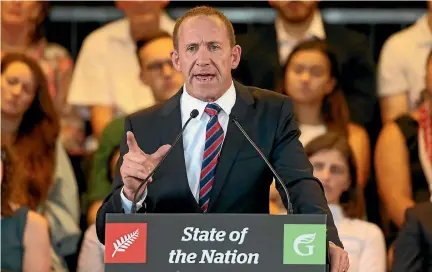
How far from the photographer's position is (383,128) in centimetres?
465

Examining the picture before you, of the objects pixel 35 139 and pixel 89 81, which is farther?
pixel 89 81

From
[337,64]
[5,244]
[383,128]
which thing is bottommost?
[5,244]

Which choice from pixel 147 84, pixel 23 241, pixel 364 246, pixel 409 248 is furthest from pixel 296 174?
pixel 147 84

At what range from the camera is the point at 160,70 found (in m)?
4.91

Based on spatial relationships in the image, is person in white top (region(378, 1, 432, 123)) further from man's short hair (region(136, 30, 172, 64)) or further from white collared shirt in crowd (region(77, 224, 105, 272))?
white collared shirt in crowd (region(77, 224, 105, 272))

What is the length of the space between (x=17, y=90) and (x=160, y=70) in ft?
2.29

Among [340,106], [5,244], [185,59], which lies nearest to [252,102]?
[185,59]

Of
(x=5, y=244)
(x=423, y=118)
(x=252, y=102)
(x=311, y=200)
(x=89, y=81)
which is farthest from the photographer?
(x=89, y=81)

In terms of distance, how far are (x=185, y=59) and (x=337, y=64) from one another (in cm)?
241

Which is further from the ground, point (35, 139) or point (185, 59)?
point (185, 59)

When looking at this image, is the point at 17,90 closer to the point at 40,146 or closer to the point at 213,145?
the point at 40,146

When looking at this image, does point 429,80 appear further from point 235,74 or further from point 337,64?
point 235,74

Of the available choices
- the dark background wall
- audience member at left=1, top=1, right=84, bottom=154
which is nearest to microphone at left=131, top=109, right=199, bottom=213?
audience member at left=1, top=1, right=84, bottom=154

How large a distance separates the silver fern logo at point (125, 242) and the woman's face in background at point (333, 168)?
2167 millimetres
